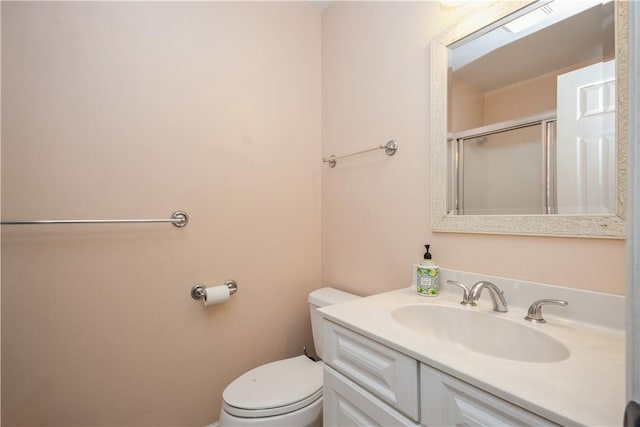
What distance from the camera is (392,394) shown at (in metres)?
0.70

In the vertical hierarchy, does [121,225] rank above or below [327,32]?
below

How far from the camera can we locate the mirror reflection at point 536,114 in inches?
30.7

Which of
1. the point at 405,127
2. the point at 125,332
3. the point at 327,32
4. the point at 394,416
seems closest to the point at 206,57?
the point at 327,32

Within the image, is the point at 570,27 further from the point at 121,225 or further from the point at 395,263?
the point at 121,225

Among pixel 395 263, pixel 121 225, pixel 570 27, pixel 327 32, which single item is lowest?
pixel 395 263

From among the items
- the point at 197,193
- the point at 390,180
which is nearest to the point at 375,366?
the point at 390,180

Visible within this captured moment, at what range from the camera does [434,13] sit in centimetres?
115

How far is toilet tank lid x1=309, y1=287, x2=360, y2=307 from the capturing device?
1.41 m

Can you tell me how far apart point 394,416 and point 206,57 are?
5.30 feet

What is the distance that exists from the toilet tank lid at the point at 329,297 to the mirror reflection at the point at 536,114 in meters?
0.66

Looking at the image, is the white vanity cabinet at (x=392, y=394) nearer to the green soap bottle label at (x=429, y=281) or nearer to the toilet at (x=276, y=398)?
the toilet at (x=276, y=398)

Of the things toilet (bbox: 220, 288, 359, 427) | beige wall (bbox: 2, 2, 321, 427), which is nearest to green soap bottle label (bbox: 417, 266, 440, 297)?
toilet (bbox: 220, 288, 359, 427)

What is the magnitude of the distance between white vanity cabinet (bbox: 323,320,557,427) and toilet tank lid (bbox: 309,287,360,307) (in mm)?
498

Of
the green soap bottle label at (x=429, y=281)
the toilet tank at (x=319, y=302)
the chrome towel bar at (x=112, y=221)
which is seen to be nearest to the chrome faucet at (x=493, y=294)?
the green soap bottle label at (x=429, y=281)
